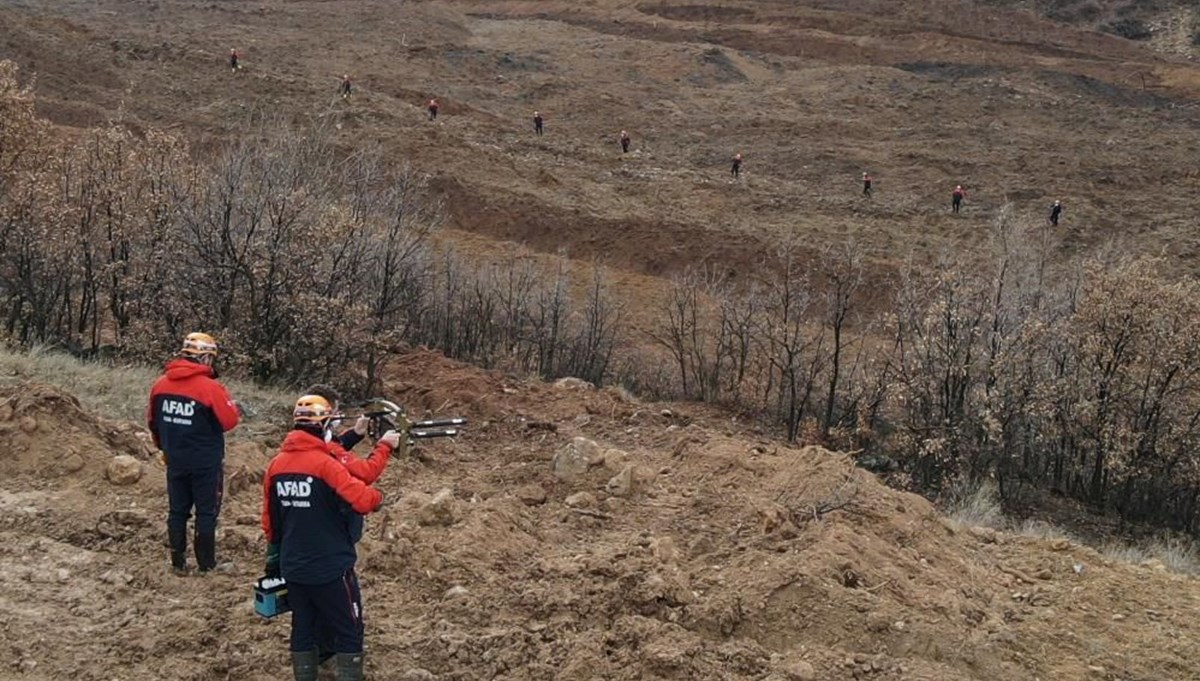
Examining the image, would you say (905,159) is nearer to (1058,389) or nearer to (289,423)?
(1058,389)

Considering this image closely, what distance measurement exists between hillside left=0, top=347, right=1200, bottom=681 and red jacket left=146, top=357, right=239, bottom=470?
877mm

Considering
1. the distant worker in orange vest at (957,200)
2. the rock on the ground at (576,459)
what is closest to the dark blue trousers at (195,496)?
the rock on the ground at (576,459)

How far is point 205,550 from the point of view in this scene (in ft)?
23.5

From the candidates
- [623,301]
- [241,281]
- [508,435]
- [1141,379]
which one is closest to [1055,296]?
[1141,379]

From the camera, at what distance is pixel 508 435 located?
10.8 meters

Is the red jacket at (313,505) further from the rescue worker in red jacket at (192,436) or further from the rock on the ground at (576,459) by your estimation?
the rock on the ground at (576,459)

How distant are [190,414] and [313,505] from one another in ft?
5.81

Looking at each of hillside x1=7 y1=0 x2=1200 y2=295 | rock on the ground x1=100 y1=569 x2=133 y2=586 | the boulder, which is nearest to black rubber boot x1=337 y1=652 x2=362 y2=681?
rock on the ground x1=100 y1=569 x2=133 y2=586

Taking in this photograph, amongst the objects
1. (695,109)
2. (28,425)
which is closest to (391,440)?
(28,425)

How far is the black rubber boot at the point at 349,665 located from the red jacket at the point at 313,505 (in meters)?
0.47

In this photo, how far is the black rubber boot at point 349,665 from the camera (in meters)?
5.84

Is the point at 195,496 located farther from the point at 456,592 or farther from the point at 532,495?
the point at 532,495

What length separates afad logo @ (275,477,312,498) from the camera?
18.4 ft

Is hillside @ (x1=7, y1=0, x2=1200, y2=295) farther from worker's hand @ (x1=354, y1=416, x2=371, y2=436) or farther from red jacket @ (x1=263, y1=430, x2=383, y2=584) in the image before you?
red jacket @ (x1=263, y1=430, x2=383, y2=584)
